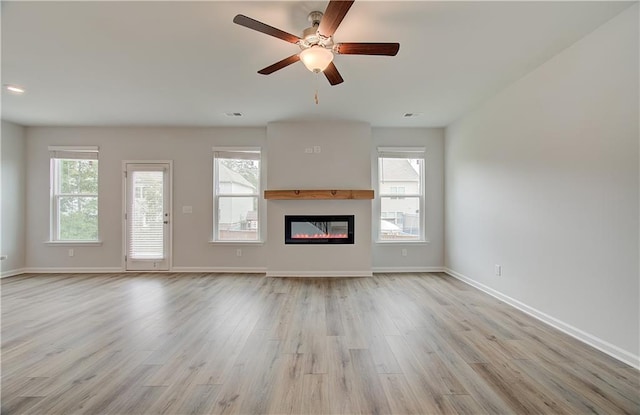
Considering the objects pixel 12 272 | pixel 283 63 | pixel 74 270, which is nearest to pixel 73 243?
pixel 74 270

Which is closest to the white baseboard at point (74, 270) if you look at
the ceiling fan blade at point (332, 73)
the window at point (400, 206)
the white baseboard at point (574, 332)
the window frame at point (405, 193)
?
the window frame at point (405, 193)

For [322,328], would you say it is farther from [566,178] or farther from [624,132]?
[624,132]

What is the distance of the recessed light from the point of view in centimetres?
346

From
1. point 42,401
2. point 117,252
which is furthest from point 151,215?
point 42,401

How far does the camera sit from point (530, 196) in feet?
10.4

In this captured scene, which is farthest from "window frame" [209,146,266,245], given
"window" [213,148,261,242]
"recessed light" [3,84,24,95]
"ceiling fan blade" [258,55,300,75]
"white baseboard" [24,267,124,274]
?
"ceiling fan blade" [258,55,300,75]

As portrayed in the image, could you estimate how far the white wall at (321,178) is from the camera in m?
5.01

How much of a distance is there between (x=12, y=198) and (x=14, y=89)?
251 cm

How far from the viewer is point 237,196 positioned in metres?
5.35

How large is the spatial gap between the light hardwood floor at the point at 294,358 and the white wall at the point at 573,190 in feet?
1.08

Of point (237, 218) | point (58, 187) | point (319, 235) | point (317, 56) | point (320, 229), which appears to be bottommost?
point (319, 235)

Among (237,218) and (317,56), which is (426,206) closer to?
(237,218)

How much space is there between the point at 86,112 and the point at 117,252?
2.48m

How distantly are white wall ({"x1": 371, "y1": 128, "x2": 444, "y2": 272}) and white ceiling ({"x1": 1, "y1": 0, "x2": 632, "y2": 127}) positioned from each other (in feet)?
3.26
